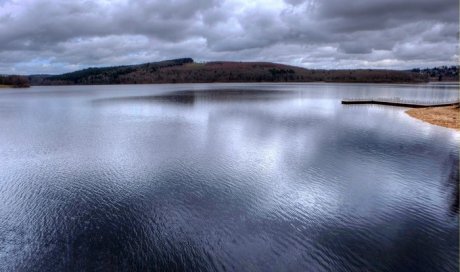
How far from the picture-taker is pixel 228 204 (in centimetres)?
1828

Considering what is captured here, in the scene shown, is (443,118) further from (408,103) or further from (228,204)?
(228,204)

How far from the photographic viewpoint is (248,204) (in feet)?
60.0

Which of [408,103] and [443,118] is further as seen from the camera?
[408,103]

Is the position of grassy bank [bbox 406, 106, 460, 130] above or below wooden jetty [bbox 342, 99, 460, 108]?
below

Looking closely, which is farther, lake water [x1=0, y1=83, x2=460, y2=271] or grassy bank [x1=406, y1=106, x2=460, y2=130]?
grassy bank [x1=406, y1=106, x2=460, y2=130]

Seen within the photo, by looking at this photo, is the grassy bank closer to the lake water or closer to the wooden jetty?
the wooden jetty

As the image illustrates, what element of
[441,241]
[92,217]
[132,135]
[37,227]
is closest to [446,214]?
[441,241]

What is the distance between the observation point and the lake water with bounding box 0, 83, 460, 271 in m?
13.2

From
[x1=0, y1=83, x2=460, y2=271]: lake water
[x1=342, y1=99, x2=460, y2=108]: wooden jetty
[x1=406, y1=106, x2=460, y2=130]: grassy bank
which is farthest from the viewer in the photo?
[x1=342, y1=99, x2=460, y2=108]: wooden jetty

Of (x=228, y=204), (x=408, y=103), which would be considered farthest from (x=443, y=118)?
(x=228, y=204)

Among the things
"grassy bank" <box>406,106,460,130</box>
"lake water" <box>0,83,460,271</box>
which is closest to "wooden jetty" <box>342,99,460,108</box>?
"grassy bank" <box>406,106,460,130</box>

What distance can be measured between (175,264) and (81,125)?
40440mm

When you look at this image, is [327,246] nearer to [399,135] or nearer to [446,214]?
[446,214]

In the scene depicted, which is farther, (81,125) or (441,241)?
(81,125)
